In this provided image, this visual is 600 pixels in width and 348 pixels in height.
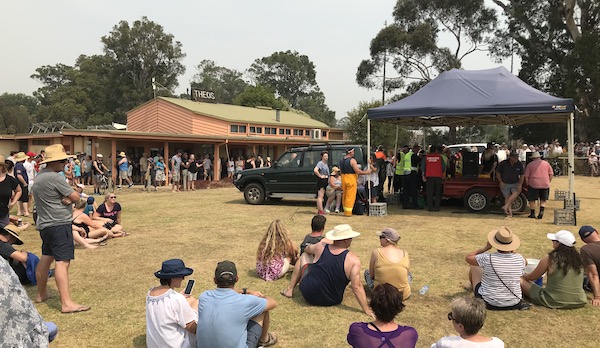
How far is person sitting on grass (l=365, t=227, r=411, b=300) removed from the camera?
468 cm

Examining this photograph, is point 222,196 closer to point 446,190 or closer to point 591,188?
point 446,190

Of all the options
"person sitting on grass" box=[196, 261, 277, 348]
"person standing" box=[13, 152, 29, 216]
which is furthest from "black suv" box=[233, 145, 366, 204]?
"person sitting on grass" box=[196, 261, 277, 348]

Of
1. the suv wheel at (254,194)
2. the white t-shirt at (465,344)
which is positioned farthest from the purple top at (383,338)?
the suv wheel at (254,194)

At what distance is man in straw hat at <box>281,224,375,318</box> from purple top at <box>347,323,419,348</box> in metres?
1.69

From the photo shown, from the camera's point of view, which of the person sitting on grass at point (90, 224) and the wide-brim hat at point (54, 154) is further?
the person sitting on grass at point (90, 224)

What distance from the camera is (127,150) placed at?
76.7 ft

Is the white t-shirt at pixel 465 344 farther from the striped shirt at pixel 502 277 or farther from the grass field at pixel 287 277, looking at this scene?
the striped shirt at pixel 502 277

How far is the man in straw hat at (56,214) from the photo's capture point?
459cm

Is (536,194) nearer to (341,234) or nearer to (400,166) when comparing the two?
(400,166)

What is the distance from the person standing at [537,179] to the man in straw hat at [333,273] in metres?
7.27

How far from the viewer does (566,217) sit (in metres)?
9.57

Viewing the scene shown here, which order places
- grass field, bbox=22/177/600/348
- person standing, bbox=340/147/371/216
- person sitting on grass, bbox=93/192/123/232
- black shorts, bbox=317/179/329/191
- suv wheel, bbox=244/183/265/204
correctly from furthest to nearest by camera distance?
suv wheel, bbox=244/183/265/204 < black shorts, bbox=317/179/329/191 < person standing, bbox=340/147/371/216 < person sitting on grass, bbox=93/192/123/232 < grass field, bbox=22/177/600/348

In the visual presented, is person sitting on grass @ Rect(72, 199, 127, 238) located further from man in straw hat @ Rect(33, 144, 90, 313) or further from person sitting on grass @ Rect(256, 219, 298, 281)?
person sitting on grass @ Rect(256, 219, 298, 281)

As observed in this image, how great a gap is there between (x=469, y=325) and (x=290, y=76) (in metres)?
91.7
